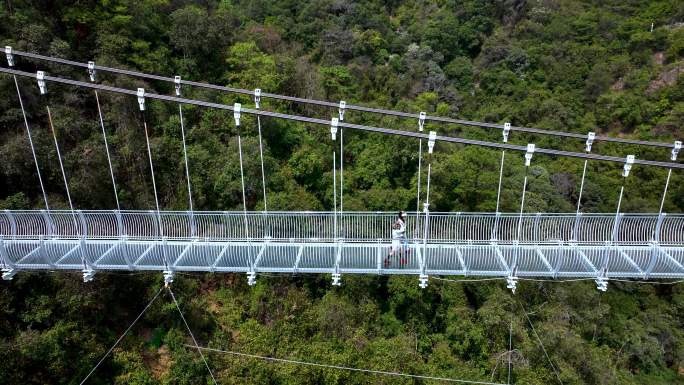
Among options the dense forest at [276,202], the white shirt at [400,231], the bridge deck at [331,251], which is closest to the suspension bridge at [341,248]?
the bridge deck at [331,251]

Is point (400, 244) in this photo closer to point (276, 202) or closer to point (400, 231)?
point (400, 231)

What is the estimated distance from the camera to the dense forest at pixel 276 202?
12148 millimetres

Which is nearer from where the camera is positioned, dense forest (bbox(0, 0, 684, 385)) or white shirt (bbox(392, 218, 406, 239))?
white shirt (bbox(392, 218, 406, 239))

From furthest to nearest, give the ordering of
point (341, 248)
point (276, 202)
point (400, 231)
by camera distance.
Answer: point (276, 202), point (341, 248), point (400, 231)

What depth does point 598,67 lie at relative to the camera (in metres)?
30.9

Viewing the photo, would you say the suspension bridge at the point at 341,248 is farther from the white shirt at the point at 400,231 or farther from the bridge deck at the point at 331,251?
the white shirt at the point at 400,231

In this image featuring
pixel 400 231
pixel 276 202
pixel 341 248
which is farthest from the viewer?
pixel 276 202

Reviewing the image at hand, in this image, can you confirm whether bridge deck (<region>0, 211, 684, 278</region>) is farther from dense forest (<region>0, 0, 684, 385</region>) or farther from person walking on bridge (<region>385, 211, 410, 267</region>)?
dense forest (<region>0, 0, 684, 385</region>)

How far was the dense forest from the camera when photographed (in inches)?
478

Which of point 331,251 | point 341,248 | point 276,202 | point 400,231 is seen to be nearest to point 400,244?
point 400,231

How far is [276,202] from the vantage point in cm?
1476

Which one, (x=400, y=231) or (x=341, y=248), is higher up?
(x=400, y=231)

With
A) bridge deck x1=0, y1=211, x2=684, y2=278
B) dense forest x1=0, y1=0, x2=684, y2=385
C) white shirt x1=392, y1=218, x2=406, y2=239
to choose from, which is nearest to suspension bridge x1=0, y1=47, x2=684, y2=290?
bridge deck x1=0, y1=211, x2=684, y2=278

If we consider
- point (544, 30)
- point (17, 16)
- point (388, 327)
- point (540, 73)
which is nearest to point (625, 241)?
point (388, 327)
